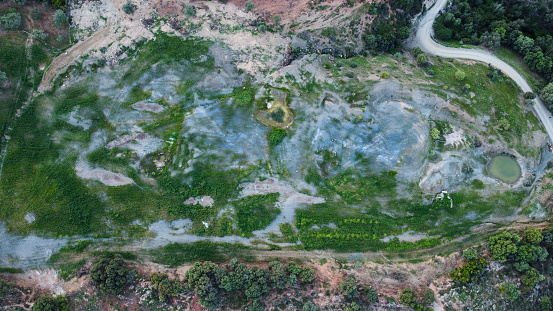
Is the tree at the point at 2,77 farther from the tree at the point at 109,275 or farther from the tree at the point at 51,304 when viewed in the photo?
the tree at the point at 51,304

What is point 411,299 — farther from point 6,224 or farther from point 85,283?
point 6,224

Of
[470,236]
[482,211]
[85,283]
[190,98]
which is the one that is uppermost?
[190,98]

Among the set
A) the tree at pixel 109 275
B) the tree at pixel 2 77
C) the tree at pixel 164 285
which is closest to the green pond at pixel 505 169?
the tree at pixel 164 285

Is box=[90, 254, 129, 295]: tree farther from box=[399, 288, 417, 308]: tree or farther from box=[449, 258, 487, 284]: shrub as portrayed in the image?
box=[449, 258, 487, 284]: shrub

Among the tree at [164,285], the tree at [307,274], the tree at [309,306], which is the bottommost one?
the tree at [309,306]

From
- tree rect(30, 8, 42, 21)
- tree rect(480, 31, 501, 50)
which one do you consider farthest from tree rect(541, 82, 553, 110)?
tree rect(30, 8, 42, 21)

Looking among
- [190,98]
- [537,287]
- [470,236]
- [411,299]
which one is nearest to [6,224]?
[190,98]
